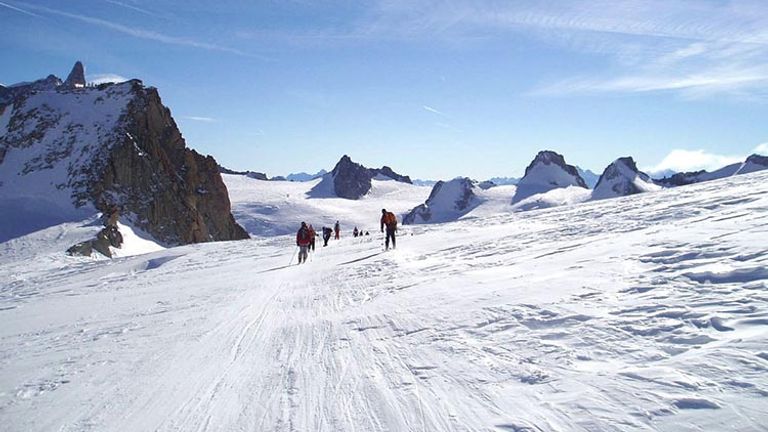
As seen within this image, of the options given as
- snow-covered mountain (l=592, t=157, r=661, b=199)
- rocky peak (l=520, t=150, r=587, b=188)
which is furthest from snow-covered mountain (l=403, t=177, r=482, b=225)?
snow-covered mountain (l=592, t=157, r=661, b=199)

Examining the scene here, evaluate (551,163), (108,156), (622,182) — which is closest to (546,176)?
(551,163)

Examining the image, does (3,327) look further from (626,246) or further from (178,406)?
(626,246)

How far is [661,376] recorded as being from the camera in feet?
14.8

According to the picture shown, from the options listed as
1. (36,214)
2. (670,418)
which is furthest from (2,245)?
(670,418)

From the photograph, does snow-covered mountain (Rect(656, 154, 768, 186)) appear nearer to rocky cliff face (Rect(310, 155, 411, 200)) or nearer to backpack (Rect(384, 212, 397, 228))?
rocky cliff face (Rect(310, 155, 411, 200))

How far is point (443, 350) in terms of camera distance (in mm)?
6340

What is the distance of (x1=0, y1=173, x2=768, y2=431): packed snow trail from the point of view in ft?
14.5

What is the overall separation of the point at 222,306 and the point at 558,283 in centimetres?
719

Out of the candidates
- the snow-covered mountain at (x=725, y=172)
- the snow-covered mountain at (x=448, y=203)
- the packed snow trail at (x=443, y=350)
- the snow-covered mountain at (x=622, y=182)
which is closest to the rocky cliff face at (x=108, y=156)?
the packed snow trail at (x=443, y=350)

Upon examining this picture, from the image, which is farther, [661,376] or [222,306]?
[222,306]

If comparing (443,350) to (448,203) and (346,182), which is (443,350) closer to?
(448,203)

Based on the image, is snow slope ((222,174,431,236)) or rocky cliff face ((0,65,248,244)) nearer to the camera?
rocky cliff face ((0,65,248,244))

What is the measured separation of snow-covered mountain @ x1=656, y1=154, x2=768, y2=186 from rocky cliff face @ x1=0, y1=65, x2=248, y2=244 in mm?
133813

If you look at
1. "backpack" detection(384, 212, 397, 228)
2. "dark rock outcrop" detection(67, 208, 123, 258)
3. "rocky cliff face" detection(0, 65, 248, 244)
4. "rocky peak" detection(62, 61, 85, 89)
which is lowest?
"dark rock outcrop" detection(67, 208, 123, 258)
